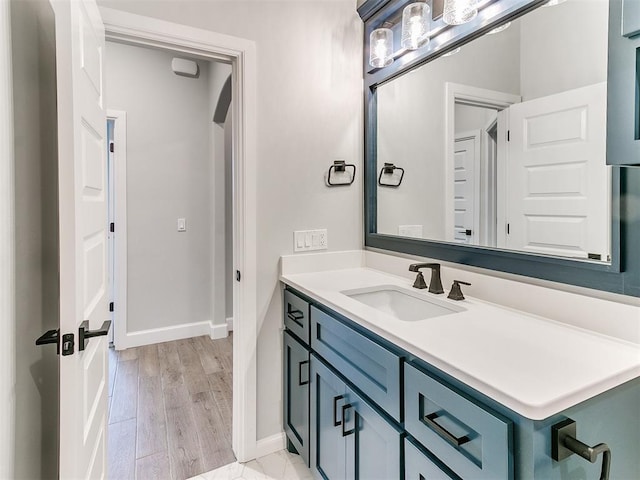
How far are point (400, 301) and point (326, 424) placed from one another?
60 centimetres

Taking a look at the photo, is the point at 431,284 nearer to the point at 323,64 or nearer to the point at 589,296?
the point at 589,296

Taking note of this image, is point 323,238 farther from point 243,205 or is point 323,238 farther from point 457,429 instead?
point 457,429

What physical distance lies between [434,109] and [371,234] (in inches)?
28.1

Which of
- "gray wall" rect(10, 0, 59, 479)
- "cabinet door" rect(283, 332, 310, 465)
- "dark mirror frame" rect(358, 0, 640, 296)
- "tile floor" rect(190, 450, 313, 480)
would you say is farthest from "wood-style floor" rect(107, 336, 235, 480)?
"dark mirror frame" rect(358, 0, 640, 296)

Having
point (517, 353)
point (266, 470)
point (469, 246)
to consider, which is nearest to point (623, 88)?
point (517, 353)

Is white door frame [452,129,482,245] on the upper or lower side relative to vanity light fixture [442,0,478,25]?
lower

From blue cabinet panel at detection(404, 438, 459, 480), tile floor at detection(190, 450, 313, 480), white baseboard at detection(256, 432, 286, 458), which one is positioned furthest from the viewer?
white baseboard at detection(256, 432, 286, 458)

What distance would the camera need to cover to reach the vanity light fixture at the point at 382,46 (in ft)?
6.05

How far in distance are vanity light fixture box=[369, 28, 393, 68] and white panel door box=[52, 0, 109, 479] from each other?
1.24 meters

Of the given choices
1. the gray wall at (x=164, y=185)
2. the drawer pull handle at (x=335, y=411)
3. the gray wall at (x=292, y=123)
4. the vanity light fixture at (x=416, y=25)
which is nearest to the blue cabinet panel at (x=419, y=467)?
the drawer pull handle at (x=335, y=411)

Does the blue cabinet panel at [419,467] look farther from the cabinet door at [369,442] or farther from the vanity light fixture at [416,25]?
the vanity light fixture at [416,25]

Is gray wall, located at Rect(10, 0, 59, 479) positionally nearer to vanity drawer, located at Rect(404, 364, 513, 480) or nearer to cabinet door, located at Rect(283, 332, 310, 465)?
cabinet door, located at Rect(283, 332, 310, 465)

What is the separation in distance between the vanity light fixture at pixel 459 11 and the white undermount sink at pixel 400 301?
1.09 meters

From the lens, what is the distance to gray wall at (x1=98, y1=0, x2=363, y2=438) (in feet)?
5.83
